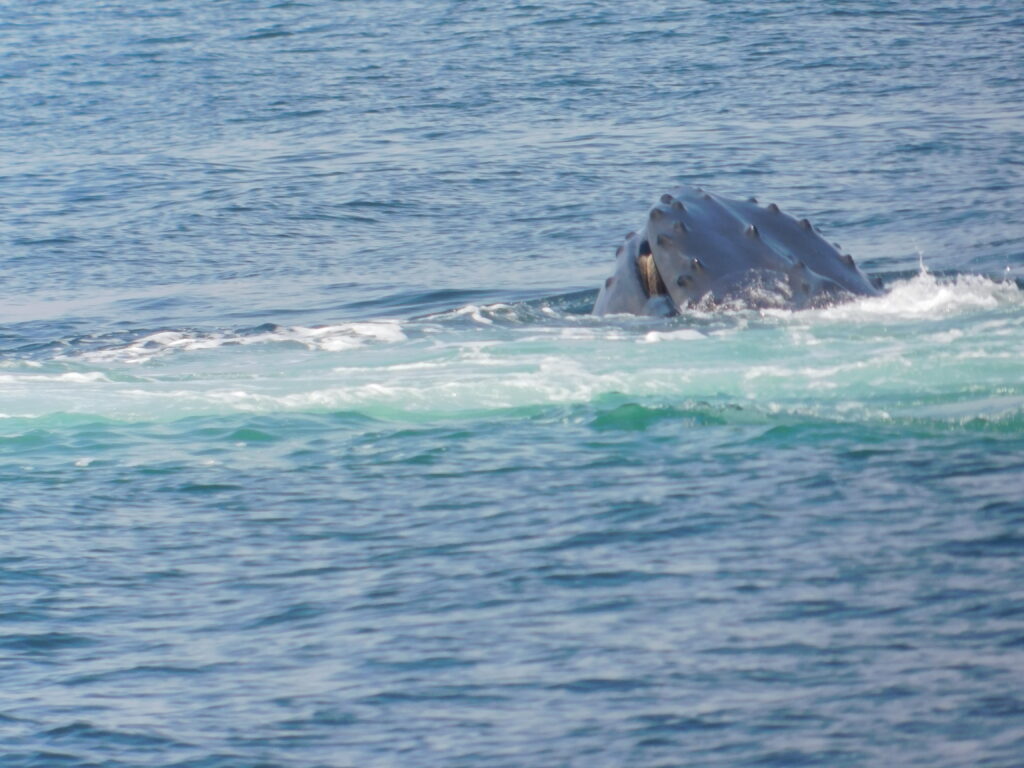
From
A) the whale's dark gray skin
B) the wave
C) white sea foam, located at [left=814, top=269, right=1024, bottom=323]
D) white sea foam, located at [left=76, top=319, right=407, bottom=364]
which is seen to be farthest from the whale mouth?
white sea foam, located at [left=76, top=319, right=407, bottom=364]

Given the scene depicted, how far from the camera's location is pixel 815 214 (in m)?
18.0

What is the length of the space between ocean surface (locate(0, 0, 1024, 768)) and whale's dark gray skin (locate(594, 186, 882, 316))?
0.18 metres

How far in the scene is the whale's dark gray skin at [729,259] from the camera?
35.9 feet

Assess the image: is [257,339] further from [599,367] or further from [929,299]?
[929,299]

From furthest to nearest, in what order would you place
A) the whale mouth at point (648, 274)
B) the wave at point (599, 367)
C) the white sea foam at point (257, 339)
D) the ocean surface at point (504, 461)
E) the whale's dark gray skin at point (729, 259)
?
the white sea foam at point (257, 339) < the whale mouth at point (648, 274) < the whale's dark gray skin at point (729, 259) < the wave at point (599, 367) < the ocean surface at point (504, 461)

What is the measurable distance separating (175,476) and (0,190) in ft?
44.7

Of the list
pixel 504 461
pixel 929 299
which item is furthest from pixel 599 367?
pixel 929 299

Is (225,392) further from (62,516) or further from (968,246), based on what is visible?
(968,246)

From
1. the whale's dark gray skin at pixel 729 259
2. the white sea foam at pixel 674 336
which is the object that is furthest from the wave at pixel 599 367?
the whale's dark gray skin at pixel 729 259

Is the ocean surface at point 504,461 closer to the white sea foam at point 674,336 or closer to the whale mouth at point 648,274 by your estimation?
the white sea foam at point 674,336

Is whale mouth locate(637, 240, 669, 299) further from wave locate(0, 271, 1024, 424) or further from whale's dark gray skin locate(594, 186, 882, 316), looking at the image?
wave locate(0, 271, 1024, 424)

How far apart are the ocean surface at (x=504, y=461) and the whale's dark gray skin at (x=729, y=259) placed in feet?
0.57

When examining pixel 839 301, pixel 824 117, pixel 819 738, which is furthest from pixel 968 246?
pixel 819 738

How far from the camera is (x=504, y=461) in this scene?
29.5 feet
